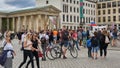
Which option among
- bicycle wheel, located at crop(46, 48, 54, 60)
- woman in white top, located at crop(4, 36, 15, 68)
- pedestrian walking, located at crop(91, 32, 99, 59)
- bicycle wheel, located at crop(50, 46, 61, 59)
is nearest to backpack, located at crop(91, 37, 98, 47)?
pedestrian walking, located at crop(91, 32, 99, 59)

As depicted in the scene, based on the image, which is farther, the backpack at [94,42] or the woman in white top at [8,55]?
the backpack at [94,42]

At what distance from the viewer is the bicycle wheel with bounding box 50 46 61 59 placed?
61.5 ft

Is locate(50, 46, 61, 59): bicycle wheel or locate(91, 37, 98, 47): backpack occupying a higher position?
locate(91, 37, 98, 47): backpack

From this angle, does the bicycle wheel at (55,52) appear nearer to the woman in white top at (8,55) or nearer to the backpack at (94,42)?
the backpack at (94,42)

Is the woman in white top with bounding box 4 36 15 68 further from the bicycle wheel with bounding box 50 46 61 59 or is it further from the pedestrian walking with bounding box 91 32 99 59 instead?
the pedestrian walking with bounding box 91 32 99 59

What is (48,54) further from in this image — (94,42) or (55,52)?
(94,42)

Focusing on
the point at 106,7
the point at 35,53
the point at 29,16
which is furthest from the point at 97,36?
the point at 106,7

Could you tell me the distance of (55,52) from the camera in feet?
62.2

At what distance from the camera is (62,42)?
1936 cm

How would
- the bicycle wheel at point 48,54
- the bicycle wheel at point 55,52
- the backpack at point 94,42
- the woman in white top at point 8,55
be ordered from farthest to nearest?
the backpack at point 94,42
the bicycle wheel at point 55,52
the bicycle wheel at point 48,54
the woman in white top at point 8,55

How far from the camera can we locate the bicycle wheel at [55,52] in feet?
61.5

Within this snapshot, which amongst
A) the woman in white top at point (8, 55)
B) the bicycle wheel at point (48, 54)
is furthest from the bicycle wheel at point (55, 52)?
the woman in white top at point (8, 55)

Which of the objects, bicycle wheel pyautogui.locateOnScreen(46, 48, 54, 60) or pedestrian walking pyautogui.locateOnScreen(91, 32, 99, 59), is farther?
pedestrian walking pyautogui.locateOnScreen(91, 32, 99, 59)

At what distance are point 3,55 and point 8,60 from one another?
257mm
